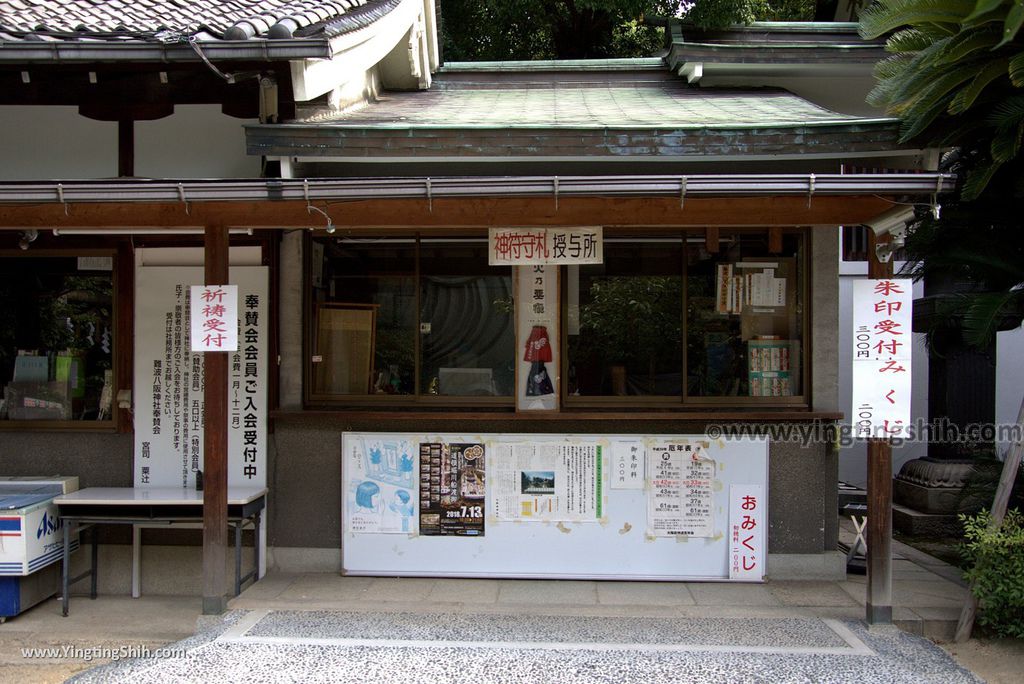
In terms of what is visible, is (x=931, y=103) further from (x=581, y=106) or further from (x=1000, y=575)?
(x=1000, y=575)

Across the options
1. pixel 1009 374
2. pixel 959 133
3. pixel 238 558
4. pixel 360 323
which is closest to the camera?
pixel 959 133

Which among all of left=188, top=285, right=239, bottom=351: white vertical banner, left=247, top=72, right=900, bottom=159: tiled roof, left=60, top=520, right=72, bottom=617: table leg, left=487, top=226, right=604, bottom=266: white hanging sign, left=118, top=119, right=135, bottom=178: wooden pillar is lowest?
left=60, top=520, right=72, bottom=617: table leg

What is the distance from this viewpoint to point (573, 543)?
7.43 metres

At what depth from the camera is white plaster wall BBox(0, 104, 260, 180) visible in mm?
6668

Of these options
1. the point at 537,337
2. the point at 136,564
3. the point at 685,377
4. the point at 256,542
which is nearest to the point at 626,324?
the point at 685,377

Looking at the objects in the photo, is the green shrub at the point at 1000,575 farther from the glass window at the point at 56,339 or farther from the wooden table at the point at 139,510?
the glass window at the point at 56,339

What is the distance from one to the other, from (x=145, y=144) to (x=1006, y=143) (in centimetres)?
701

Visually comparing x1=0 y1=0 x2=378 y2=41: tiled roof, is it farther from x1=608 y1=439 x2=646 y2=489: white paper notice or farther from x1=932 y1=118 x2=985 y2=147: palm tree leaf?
x1=932 y1=118 x2=985 y2=147: palm tree leaf

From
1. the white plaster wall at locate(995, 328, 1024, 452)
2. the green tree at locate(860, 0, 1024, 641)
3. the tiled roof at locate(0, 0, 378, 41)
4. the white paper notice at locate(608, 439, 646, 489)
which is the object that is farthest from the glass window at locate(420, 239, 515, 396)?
the white plaster wall at locate(995, 328, 1024, 452)

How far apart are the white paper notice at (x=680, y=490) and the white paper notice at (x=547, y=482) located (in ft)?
1.74

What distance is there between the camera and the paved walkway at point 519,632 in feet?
17.7

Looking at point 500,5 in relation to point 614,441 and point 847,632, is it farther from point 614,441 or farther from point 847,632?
point 847,632

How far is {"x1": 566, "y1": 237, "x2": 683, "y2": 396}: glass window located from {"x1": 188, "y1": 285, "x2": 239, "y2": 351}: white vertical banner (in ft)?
10.5

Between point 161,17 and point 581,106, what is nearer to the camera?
point 161,17
